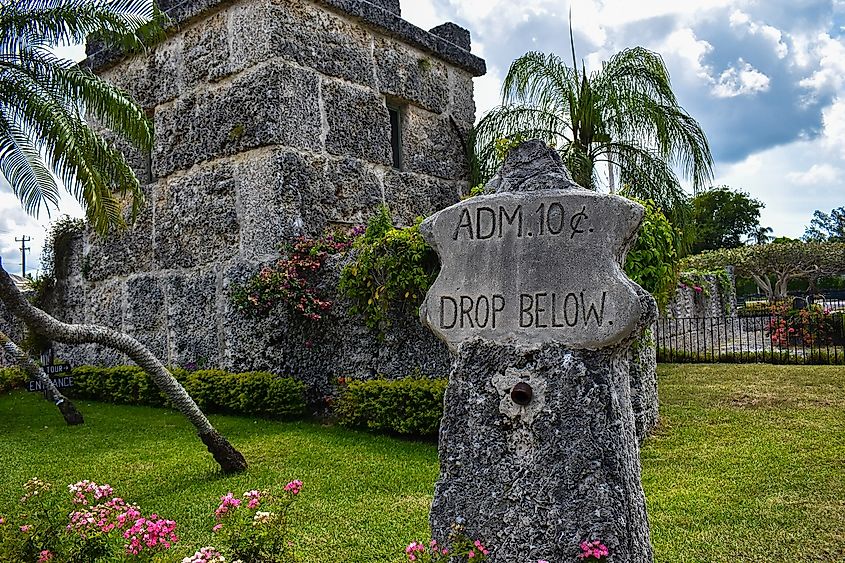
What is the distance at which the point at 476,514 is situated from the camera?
3.38 metres

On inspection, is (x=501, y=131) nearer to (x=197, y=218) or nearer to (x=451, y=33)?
(x=451, y=33)

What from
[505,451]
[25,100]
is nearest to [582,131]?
[25,100]

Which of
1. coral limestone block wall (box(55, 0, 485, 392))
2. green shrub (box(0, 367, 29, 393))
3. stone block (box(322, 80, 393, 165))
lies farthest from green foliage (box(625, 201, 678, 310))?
green shrub (box(0, 367, 29, 393))

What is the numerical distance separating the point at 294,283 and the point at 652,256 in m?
4.23

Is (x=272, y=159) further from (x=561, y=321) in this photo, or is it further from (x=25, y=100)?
(x=561, y=321)

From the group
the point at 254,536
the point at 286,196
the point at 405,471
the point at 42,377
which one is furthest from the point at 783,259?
the point at 254,536

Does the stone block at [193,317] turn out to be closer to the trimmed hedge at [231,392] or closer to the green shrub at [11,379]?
the trimmed hedge at [231,392]

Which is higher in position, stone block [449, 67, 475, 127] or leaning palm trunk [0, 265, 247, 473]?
stone block [449, 67, 475, 127]

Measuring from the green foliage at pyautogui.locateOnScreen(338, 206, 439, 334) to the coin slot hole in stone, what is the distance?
13.3 feet

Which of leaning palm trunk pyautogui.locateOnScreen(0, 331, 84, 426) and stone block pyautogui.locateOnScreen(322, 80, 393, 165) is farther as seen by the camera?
stone block pyautogui.locateOnScreen(322, 80, 393, 165)

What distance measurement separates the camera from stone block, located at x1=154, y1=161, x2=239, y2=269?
9602 mm

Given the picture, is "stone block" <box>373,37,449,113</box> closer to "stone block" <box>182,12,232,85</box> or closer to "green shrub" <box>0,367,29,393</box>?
"stone block" <box>182,12,232,85</box>

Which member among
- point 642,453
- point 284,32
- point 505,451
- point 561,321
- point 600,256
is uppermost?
point 284,32

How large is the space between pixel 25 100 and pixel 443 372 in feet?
16.8
